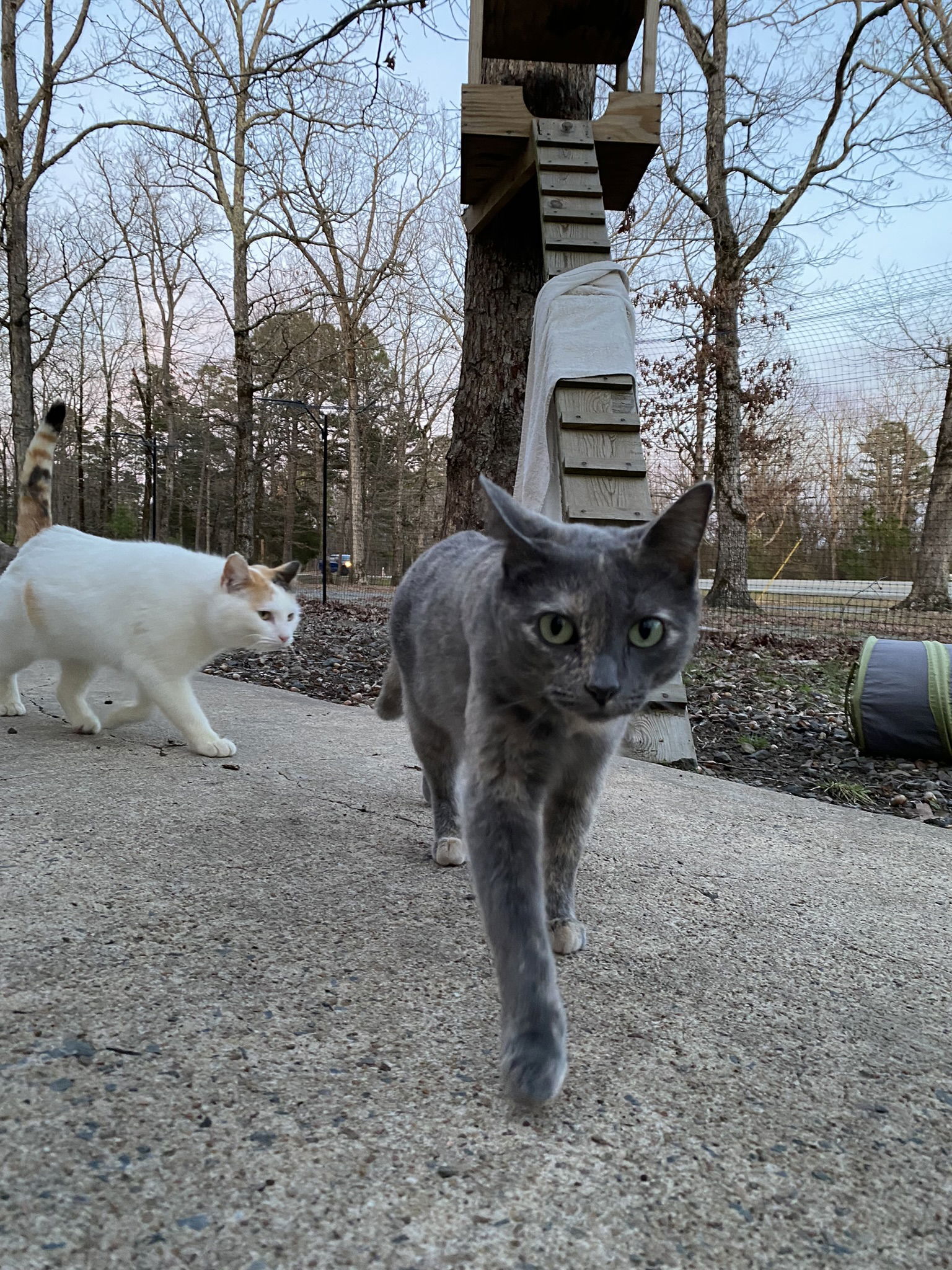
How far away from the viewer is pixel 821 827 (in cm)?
266

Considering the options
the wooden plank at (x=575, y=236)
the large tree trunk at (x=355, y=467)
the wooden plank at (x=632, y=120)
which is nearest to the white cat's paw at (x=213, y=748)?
the wooden plank at (x=575, y=236)

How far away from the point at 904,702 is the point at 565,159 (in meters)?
3.12

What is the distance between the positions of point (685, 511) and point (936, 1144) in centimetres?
103

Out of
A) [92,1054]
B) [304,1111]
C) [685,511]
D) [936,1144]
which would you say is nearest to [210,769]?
[92,1054]

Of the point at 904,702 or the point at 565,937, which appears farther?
the point at 904,702

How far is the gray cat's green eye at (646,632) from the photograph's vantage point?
4.59ft

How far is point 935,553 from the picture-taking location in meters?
10.6

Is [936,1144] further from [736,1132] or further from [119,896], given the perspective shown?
[119,896]

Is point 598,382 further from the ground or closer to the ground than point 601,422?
further from the ground

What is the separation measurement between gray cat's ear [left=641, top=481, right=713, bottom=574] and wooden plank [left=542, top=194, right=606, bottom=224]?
9.83 ft

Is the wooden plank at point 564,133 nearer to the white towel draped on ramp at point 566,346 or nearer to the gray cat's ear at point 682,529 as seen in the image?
the white towel draped on ramp at point 566,346

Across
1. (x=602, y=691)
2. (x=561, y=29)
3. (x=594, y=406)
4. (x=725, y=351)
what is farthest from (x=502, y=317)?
(x=725, y=351)

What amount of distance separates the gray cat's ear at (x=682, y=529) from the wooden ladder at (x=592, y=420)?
1952 millimetres

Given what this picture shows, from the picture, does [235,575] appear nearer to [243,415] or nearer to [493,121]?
[493,121]
